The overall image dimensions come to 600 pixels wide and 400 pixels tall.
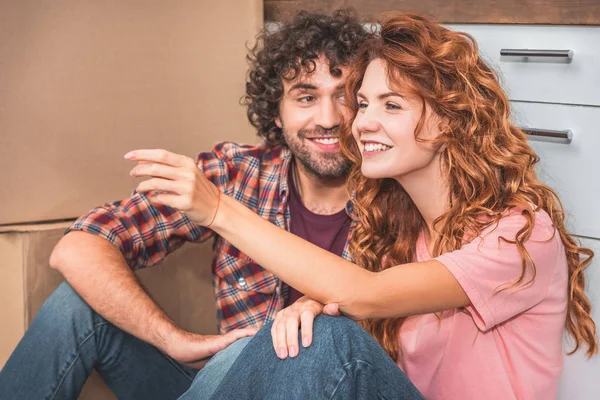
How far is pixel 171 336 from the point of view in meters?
1.35

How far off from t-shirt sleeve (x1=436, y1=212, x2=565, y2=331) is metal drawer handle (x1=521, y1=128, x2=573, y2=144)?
0.18 metres

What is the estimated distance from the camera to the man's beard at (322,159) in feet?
4.74

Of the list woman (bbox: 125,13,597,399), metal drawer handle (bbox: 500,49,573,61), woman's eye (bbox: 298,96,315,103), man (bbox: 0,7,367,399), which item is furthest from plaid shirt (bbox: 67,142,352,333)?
metal drawer handle (bbox: 500,49,573,61)

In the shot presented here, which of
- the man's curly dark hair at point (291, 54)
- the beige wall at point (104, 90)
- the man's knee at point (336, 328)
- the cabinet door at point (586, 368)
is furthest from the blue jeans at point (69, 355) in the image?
the cabinet door at point (586, 368)

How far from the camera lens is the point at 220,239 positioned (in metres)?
1.54

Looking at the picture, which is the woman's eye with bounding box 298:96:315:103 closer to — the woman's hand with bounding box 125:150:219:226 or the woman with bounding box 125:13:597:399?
the woman with bounding box 125:13:597:399

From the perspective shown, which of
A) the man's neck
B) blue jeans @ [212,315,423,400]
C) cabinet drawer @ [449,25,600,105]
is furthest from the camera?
the man's neck

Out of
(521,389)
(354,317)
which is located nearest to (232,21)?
(354,317)

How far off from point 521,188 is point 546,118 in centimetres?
18

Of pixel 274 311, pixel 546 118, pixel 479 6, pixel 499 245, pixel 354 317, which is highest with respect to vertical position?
pixel 479 6

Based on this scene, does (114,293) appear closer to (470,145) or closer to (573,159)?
(470,145)

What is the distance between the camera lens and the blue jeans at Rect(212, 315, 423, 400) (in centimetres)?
102

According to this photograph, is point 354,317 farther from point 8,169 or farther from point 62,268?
point 8,169

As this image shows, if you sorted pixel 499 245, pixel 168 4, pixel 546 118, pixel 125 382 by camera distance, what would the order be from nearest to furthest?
pixel 499 245 < pixel 546 118 < pixel 125 382 < pixel 168 4
